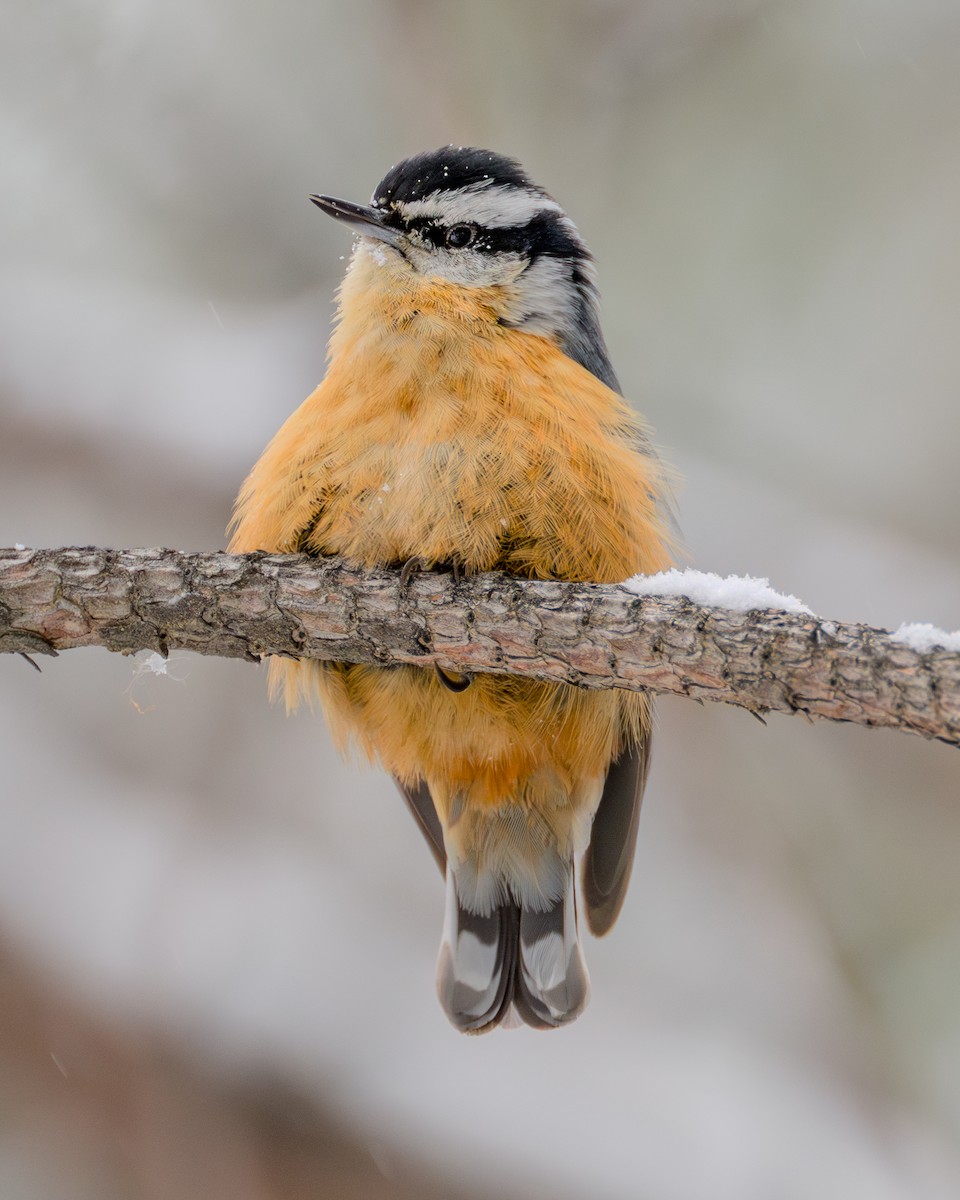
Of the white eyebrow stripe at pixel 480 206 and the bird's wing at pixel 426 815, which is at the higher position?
the white eyebrow stripe at pixel 480 206

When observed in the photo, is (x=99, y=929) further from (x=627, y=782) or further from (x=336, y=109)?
(x=336, y=109)

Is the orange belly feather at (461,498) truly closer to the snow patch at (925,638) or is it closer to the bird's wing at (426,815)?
the bird's wing at (426,815)

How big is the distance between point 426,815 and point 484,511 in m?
1.49

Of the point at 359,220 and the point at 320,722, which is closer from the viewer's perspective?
the point at 359,220

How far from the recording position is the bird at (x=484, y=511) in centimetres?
312

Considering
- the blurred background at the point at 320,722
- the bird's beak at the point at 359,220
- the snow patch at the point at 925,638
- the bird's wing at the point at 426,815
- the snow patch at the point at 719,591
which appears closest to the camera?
the snow patch at the point at 925,638

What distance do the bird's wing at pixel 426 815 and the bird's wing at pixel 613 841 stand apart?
547 millimetres

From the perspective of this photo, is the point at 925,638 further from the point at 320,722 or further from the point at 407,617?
the point at 320,722

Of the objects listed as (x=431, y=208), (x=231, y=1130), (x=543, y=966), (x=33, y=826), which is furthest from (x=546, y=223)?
(x=231, y=1130)

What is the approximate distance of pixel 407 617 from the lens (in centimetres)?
295

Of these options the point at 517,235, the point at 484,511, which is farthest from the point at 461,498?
the point at 517,235

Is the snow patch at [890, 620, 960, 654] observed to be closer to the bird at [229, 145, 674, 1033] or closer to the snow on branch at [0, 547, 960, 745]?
the snow on branch at [0, 547, 960, 745]

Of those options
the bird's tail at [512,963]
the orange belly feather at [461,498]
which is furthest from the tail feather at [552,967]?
the orange belly feather at [461,498]

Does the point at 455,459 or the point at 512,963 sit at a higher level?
the point at 455,459
